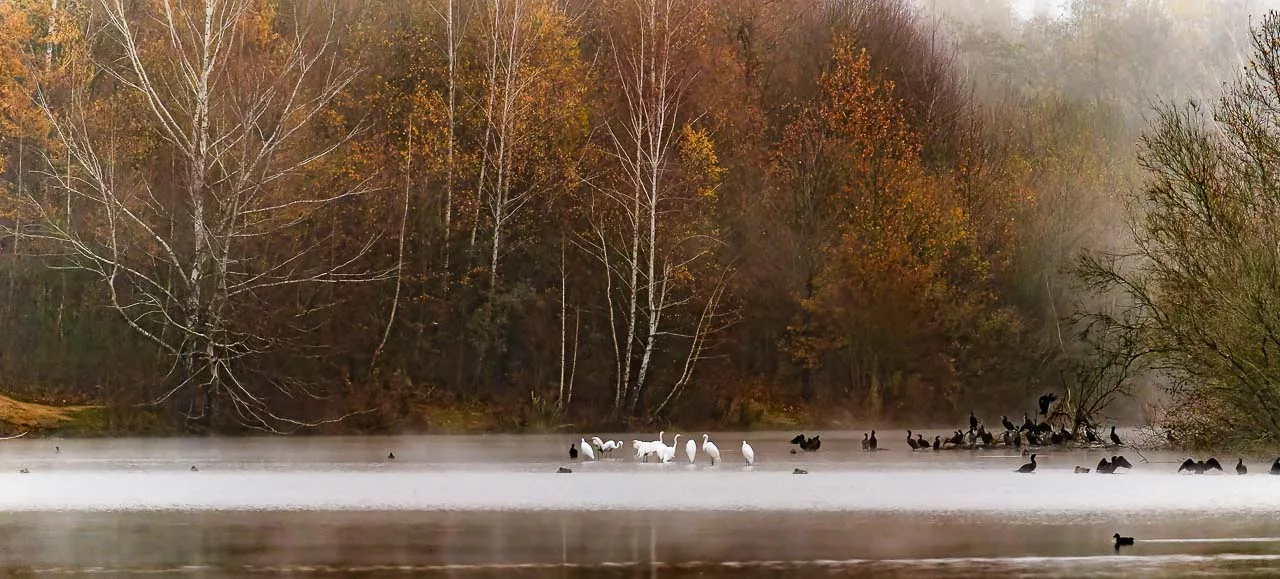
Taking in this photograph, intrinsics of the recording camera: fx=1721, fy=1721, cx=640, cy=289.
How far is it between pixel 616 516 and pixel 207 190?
24786 mm

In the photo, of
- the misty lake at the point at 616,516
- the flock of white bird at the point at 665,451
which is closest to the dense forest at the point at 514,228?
the misty lake at the point at 616,516

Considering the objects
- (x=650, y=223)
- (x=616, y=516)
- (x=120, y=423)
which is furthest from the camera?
(x=650, y=223)

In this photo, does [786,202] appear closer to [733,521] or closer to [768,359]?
[768,359]

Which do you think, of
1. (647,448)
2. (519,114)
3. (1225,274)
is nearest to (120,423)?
(519,114)

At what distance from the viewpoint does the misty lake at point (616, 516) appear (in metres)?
15.8

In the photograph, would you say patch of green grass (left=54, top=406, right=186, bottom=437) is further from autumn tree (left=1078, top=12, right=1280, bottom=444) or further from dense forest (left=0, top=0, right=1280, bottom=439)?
autumn tree (left=1078, top=12, right=1280, bottom=444)

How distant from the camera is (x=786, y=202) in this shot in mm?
48094

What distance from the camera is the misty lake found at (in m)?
15.8

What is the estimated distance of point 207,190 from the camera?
4266 cm

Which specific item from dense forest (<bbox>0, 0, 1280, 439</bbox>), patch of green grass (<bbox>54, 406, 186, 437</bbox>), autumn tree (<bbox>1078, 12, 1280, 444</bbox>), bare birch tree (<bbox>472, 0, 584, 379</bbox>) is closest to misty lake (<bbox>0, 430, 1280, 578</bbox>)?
autumn tree (<bbox>1078, 12, 1280, 444</bbox>)

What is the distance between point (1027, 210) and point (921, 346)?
6.28m

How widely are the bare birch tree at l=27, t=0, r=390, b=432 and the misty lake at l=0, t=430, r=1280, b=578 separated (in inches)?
316

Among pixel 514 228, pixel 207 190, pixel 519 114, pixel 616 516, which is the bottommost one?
pixel 616 516

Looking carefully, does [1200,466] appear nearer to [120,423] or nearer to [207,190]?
[120,423]
